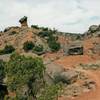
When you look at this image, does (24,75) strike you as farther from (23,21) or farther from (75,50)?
(23,21)

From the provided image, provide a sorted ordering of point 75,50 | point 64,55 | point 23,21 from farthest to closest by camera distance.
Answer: point 23,21, point 64,55, point 75,50

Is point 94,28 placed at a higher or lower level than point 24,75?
higher

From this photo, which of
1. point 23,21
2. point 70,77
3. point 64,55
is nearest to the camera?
point 70,77

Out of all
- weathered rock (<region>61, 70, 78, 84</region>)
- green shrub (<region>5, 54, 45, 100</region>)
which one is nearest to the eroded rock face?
weathered rock (<region>61, 70, 78, 84</region>)

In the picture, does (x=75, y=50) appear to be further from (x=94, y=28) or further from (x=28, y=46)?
(x=28, y=46)

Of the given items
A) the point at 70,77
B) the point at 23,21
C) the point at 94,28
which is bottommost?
the point at 70,77

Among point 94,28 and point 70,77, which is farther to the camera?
point 94,28

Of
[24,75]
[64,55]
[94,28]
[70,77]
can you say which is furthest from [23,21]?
[24,75]

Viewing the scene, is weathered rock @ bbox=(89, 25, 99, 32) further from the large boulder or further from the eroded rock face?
the eroded rock face

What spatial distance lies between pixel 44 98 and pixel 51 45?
4312 cm

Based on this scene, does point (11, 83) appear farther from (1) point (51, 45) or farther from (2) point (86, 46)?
(1) point (51, 45)

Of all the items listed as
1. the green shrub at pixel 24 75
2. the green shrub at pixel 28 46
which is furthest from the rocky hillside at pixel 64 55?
the green shrub at pixel 24 75

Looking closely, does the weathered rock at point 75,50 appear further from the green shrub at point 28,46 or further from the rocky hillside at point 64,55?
the green shrub at point 28,46

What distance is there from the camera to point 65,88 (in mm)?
46469
